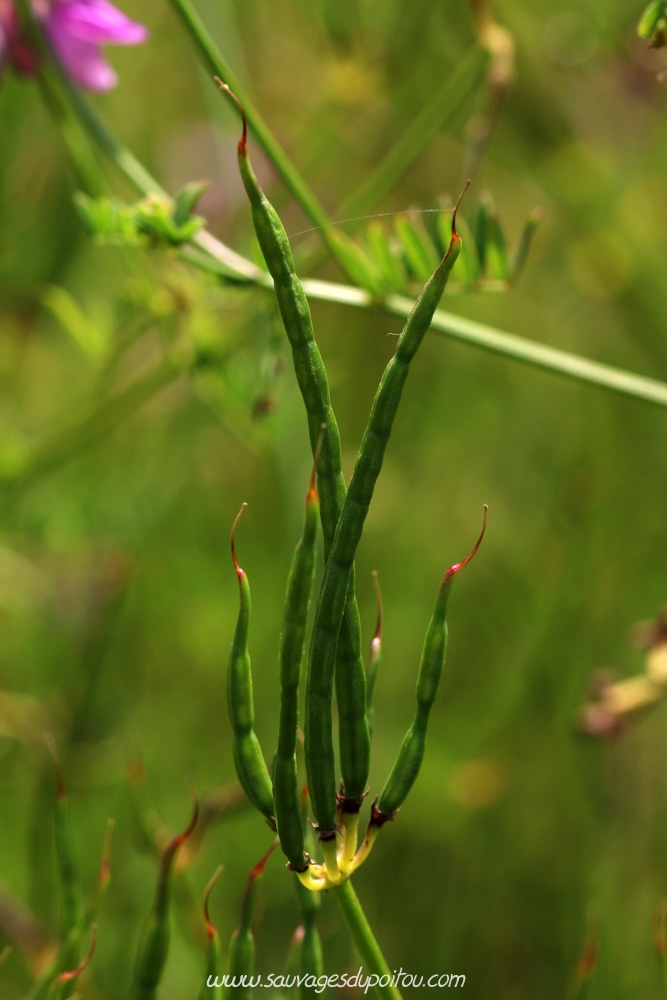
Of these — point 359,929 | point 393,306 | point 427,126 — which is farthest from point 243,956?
point 427,126

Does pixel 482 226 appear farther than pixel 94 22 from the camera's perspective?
No

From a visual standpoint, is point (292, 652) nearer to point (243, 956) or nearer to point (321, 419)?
point (321, 419)

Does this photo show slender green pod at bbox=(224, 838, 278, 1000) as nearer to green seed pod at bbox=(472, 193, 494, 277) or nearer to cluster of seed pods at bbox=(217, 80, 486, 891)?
cluster of seed pods at bbox=(217, 80, 486, 891)

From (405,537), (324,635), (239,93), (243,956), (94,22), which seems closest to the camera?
(324,635)

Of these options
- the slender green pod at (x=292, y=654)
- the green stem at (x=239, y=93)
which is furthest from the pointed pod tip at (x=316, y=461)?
the green stem at (x=239, y=93)

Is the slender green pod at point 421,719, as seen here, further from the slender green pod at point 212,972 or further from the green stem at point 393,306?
the green stem at point 393,306

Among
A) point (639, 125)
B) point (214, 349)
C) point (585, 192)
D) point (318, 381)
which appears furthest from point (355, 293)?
point (639, 125)

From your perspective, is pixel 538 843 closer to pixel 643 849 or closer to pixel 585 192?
pixel 643 849
